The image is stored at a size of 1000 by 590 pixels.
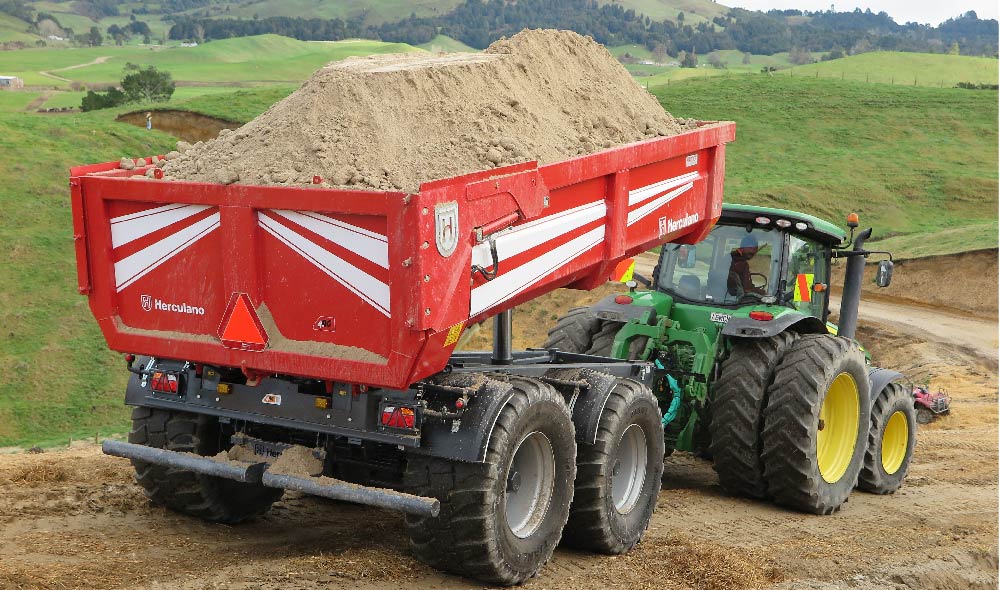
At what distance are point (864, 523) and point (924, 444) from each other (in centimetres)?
385

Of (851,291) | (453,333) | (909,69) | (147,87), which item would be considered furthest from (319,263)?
(909,69)

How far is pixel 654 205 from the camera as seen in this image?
8.42 metres

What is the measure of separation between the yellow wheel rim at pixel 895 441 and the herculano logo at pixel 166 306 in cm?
722

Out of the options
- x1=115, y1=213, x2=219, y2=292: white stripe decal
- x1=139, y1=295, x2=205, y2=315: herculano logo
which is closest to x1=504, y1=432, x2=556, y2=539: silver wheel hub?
x1=139, y1=295, x2=205, y2=315: herculano logo

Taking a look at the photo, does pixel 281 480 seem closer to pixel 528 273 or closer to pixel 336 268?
pixel 336 268

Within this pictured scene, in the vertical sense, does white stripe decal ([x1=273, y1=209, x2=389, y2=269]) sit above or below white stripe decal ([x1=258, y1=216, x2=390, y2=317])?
above

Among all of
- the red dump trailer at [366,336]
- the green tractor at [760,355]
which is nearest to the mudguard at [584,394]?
the red dump trailer at [366,336]

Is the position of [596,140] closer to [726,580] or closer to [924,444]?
[726,580]

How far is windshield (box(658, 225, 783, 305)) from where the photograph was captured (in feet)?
32.7

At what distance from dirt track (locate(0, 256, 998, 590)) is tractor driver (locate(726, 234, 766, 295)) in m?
1.84

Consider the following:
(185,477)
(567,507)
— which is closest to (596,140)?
(567,507)

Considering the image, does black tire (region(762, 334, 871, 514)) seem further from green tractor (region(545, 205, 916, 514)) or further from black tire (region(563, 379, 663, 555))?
black tire (region(563, 379, 663, 555))

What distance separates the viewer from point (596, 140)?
26.0ft

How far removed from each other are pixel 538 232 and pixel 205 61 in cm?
10859
